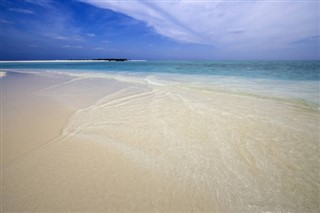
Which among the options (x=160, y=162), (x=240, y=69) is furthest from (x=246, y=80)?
(x=240, y=69)

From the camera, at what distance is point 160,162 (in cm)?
229

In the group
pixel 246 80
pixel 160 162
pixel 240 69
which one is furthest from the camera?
pixel 240 69

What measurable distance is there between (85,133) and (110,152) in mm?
940

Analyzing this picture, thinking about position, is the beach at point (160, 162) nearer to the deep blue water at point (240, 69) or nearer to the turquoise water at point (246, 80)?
the turquoise water at point (246, 80)

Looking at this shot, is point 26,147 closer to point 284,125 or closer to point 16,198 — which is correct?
point 16,198

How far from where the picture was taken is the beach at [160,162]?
5.54 feet

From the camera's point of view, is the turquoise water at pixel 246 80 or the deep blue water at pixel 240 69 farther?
the deep blue water at pixel 240 69

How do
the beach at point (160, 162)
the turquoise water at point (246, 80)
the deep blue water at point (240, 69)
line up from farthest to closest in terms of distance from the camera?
the deep blue water at point (240, 69)
the turquoise water at point (246, 80)
the beach at point (160, 162)

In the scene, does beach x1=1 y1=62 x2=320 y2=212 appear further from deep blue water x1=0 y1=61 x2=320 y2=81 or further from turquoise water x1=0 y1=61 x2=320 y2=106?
deep blue water x1=0 y1=61 x2=320 y2=81

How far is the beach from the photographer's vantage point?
5.54 feet

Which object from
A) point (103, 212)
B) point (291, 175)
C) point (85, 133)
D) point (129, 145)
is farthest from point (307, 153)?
point (85, 133)

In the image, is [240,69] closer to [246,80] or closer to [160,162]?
[246,80]

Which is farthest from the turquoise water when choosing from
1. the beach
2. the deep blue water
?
the beach

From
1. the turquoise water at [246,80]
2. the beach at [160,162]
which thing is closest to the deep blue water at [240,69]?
the turquoise water at [246,80]
